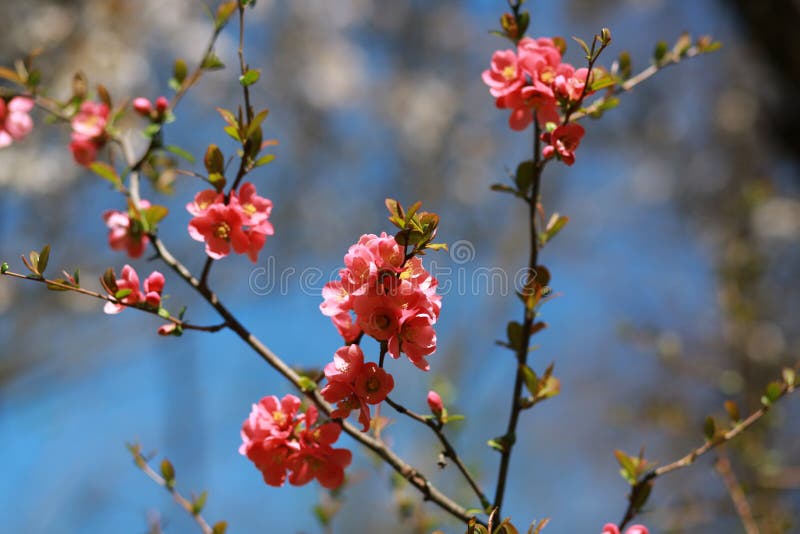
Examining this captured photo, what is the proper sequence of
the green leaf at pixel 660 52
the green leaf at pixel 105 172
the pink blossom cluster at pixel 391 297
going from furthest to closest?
1. the green leaf at pixel 660 52
2. the green leaf at pixel 105 172
3. the pink blossom cluster at pixel 391 297

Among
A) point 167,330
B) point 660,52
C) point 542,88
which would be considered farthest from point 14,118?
point 660,52

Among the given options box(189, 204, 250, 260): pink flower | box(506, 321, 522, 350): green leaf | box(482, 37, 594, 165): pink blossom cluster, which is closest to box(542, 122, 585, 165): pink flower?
box(482, 37, 594, 165): pink blossom cluster

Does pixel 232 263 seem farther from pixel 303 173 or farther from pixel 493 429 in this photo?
pixel 493 429

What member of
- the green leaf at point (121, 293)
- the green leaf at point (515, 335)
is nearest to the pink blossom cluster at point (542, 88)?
the green leaf at point (515, 335)

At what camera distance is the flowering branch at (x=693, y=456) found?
21.3 inches

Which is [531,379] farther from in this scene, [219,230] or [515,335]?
[219,230]

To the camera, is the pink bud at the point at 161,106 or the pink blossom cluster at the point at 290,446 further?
the pink bud at the point at 161,106

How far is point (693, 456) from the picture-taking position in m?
0.57

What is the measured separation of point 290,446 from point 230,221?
0.63ft

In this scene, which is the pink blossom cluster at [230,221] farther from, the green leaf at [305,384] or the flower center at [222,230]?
the green leaf at [305,384]

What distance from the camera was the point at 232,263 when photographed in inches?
123

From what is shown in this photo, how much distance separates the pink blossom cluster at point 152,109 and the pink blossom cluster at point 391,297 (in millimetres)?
301

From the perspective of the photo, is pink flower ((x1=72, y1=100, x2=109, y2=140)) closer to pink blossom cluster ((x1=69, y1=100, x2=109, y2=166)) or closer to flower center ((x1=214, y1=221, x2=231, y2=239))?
pink blossom cluster ((x1=69, y1=100, x2=109, y2=166))

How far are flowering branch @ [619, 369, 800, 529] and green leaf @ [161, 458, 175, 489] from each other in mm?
418
